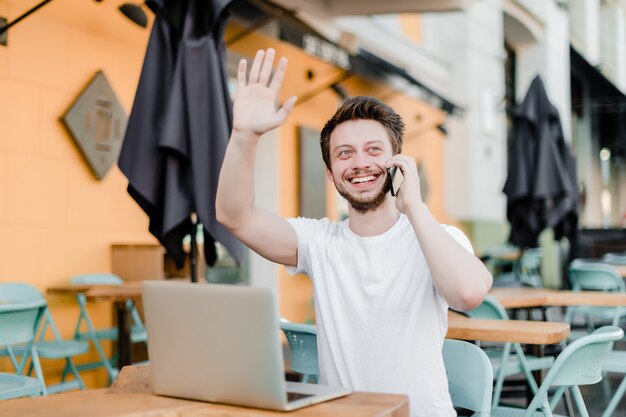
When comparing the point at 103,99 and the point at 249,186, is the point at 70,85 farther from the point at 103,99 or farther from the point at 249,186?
the point at 249,186

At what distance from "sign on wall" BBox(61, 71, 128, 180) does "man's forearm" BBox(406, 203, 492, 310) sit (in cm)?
409

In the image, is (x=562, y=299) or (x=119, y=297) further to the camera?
(x=562, y=299)

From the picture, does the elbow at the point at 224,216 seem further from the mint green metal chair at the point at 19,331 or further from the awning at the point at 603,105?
the awning at the point at 603,105

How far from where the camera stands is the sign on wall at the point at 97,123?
17.5ft

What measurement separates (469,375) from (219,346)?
3.29 feet

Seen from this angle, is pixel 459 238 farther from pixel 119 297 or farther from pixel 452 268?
pixel 119 297

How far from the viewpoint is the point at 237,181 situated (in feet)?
6.22

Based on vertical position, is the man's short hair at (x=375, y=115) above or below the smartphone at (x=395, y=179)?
above

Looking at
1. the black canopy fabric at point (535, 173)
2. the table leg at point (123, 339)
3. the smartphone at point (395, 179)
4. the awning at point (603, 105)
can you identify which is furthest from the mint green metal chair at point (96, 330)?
the awning at point (603, 105)

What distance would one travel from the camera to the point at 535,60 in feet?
50.9

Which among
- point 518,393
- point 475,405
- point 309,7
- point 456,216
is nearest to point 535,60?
point 456,216

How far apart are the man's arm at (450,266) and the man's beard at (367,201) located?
0.62ft

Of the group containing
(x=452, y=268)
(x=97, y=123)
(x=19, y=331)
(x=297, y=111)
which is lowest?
(x=19, y=331)

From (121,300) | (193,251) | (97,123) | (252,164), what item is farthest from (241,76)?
(97,123)
